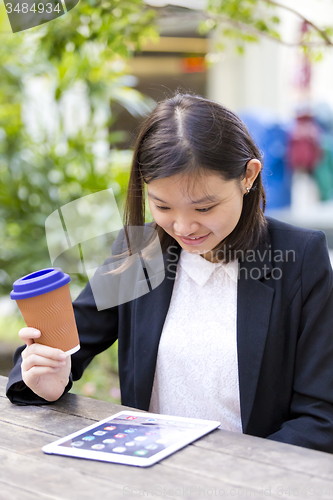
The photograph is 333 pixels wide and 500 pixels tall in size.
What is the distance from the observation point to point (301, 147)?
4945 millimetres

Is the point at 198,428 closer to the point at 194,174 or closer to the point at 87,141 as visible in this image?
the point at 194,174

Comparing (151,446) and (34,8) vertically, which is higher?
(34,8)

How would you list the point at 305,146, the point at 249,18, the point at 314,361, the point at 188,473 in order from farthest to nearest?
the point at 305,146 < the point at 249,18 < the point at 314,361 < the point at 188,473

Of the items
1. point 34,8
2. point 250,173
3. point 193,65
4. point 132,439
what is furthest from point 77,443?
point 193,65

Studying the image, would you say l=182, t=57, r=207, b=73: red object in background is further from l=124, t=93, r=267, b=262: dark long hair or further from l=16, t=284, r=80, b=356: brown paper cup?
l=16, t=284, r=80, b=356: brown paper cup

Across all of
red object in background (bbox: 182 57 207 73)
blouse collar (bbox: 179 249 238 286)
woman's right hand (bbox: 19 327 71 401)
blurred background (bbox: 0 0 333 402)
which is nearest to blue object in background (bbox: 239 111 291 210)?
blurred background (bbox: 0 0 333 402)

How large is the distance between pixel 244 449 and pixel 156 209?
49 centimetres

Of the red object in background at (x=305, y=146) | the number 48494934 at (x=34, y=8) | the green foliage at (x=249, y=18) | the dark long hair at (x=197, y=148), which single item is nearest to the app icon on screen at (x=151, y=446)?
the dark long hair at (x=197, y=148)

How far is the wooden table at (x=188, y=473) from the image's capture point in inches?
29.8

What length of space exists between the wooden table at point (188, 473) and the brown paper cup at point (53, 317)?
17cm

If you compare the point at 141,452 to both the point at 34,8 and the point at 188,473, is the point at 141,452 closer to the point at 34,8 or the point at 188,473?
the point at 188,473

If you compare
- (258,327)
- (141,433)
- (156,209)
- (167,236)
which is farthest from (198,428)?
(167,236)

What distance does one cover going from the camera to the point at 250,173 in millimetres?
1186

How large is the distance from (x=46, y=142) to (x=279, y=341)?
6.18 ft
